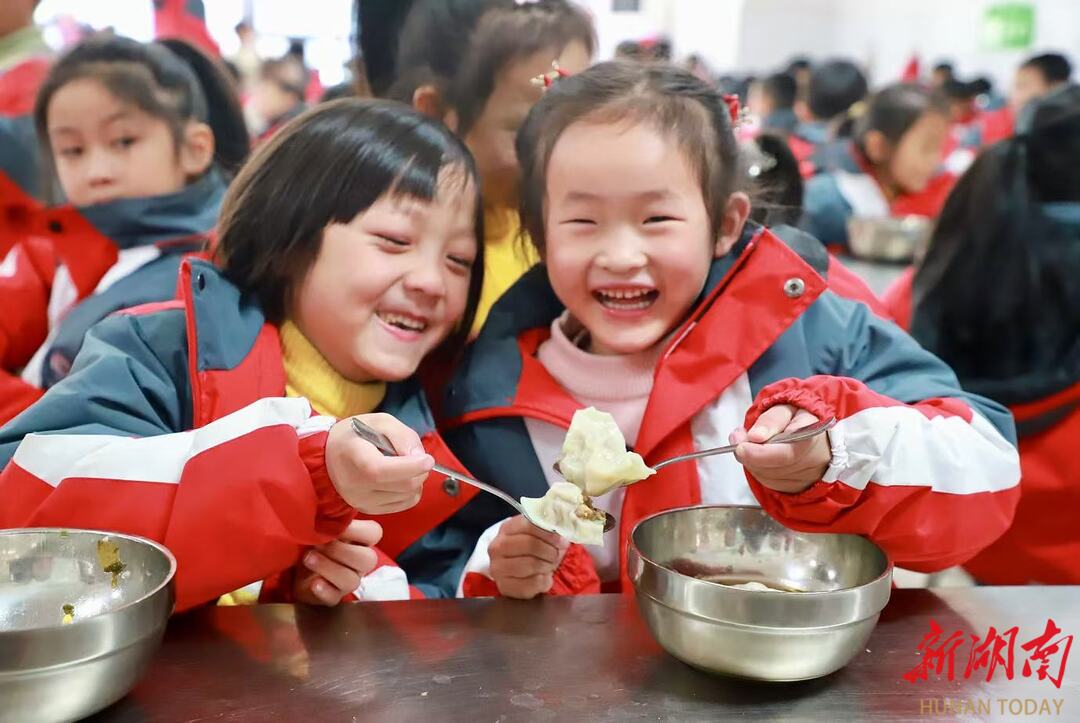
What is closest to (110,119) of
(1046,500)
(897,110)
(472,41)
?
(472,41)

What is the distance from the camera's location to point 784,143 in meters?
1.93

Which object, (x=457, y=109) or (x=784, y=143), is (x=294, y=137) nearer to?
(x=457, y=109)

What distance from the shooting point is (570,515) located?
103 centimetres

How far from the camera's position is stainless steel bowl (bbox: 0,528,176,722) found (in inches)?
28.4

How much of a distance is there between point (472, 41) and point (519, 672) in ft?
3.79

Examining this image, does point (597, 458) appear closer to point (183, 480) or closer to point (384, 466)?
point (384, 466)

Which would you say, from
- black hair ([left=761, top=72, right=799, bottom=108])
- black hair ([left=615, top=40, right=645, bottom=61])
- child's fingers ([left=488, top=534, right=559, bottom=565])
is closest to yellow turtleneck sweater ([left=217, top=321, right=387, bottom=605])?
child's fingers ([left=488, top=534, right=559, bottom=565])

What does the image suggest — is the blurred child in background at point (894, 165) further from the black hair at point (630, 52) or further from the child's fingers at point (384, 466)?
the child's fingers at point (384, 466)

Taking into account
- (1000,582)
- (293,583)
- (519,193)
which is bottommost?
(1000,582)

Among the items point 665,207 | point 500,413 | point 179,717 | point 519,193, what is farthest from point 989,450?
point 179,717

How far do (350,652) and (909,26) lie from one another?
31.1ft

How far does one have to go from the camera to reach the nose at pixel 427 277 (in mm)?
1296

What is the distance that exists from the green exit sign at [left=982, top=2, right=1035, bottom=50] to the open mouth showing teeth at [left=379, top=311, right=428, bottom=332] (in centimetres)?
773

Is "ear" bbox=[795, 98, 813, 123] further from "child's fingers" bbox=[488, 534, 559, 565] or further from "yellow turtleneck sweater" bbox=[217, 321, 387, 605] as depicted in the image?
"child's fingers" bbox=[488, 534, 559, 565]
